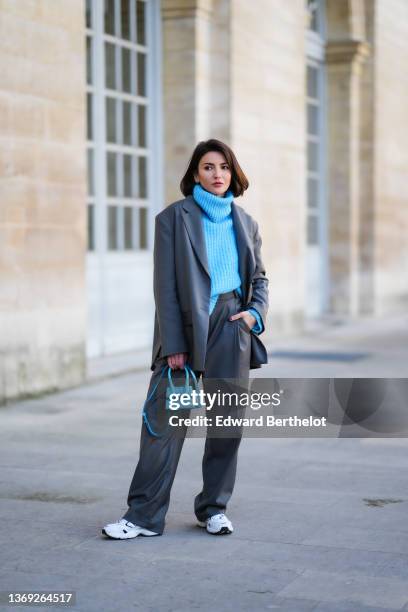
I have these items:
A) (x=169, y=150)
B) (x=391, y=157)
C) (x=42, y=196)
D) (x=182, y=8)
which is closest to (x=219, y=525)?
(x=42, y=196)

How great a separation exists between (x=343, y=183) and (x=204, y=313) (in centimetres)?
1177

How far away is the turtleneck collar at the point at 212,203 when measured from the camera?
4.74 meters

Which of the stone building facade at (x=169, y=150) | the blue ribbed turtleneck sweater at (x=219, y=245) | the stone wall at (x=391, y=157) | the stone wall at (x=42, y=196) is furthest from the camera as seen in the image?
the stone wall at (x=391, y=157)

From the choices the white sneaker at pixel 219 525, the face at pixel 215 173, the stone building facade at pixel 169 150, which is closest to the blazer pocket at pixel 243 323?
the face at pixel 215 173

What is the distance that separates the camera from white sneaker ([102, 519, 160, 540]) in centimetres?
468

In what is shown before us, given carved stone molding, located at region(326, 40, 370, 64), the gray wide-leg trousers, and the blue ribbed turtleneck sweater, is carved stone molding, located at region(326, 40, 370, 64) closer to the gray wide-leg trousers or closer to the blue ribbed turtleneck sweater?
the blue ribbed turtleneck sweater

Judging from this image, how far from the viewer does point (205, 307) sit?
4.62 meters

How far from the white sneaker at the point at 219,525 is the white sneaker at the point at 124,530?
23cm

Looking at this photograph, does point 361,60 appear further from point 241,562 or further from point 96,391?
point 241,562

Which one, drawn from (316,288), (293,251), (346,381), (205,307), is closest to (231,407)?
(205,307)

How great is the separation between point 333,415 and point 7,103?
314 cm

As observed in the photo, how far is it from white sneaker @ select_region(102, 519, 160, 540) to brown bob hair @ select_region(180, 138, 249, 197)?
1.38 metres

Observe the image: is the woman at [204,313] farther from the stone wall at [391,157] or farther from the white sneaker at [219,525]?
the stone wall at [391,157]

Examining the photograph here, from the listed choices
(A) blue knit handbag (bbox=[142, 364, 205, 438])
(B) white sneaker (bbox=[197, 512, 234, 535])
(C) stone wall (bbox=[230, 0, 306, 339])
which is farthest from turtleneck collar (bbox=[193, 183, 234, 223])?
(C) stone wall (bbox=[230, 0, 306, 339])
